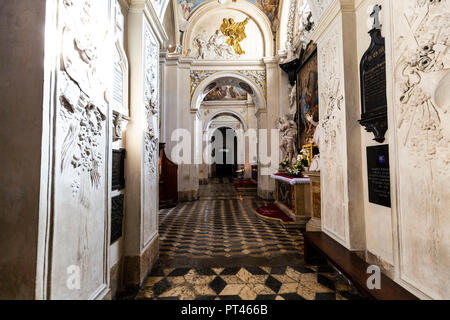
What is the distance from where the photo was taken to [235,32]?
878 centimetres

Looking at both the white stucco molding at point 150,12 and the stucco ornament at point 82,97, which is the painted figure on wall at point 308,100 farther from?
the stucco ornament at point 82,97

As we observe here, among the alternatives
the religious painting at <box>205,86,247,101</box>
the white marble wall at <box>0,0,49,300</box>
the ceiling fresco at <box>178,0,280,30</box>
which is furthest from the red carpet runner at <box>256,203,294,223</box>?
the religious painting at <box>205,86,247,101</box>

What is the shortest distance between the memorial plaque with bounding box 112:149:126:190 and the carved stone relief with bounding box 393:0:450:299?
291 cm

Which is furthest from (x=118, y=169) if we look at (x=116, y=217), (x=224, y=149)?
(x=224, y=149)

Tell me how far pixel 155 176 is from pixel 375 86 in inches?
123

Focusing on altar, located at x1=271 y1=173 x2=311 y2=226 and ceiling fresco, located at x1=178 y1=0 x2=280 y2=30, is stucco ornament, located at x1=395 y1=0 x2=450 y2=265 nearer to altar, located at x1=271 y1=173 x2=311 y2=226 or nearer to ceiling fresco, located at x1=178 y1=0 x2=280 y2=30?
altar, located at x1=271 y1=173 x2=311 y2=226

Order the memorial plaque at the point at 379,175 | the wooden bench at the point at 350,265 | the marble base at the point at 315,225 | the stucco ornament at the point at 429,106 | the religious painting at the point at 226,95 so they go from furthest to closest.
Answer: the religious painting at the point at 226,95, the marble base at the point at 315,225, the memorial plaque at the point at 379,175, the wooden bench at the point at 350,265, the stucco ornament at the point at 429,106

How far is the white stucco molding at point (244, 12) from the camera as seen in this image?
858 centimetres

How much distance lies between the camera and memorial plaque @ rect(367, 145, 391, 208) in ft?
7.27

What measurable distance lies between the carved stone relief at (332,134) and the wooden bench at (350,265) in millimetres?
202

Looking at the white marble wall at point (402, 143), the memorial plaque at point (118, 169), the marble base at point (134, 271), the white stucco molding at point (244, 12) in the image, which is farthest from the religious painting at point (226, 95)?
the marble base at point (134, 271)

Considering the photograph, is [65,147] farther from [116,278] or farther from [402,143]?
[402,143]

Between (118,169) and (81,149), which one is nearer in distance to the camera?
(81,149)

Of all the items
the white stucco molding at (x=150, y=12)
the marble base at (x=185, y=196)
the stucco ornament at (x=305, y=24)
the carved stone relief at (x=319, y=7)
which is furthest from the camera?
the marble base at (x=185, y=196)
